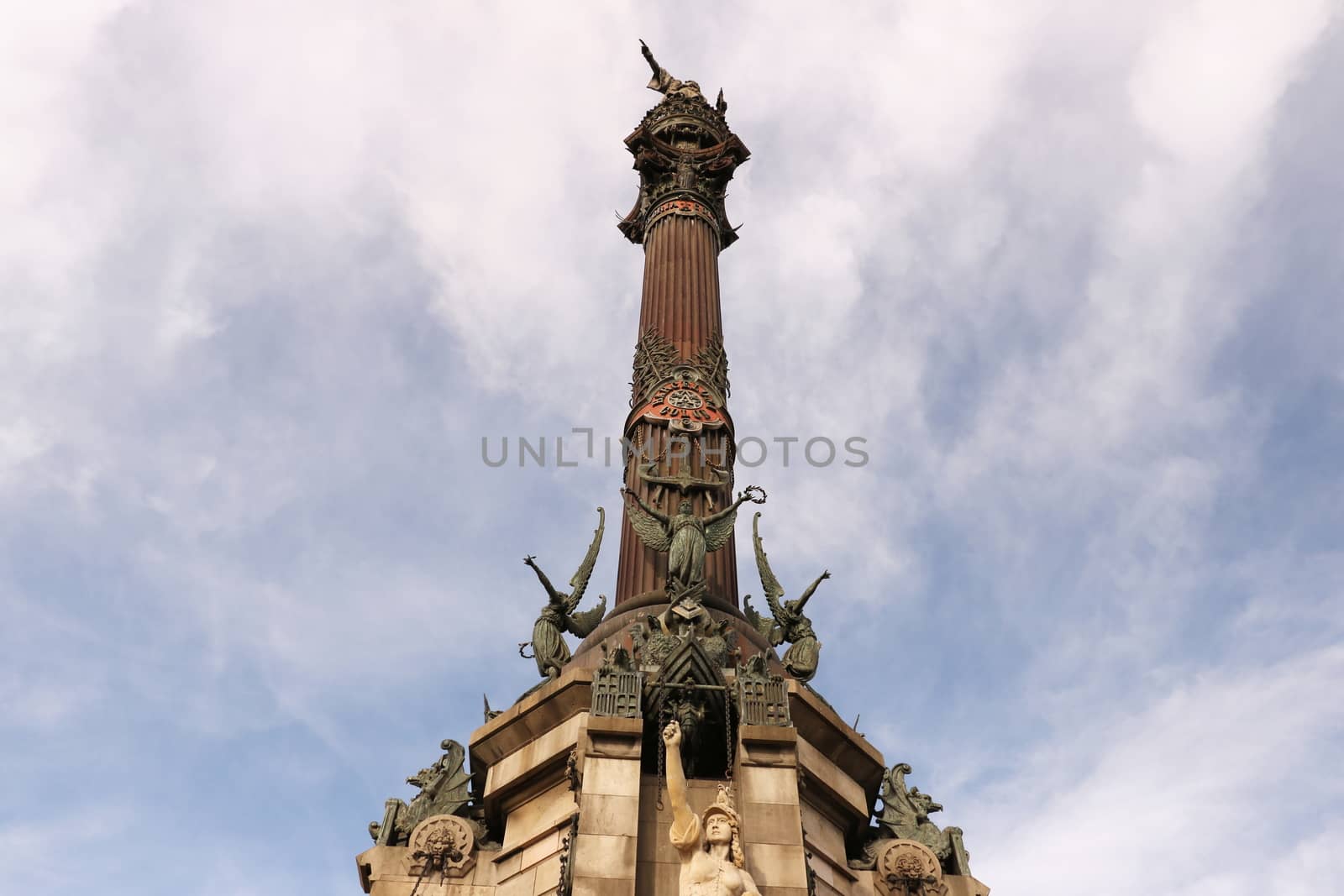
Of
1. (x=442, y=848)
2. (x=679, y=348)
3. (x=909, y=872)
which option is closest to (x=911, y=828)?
(x=909, y=872)

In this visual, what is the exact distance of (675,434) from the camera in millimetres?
24328

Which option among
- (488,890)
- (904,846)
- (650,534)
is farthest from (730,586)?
(488,890)

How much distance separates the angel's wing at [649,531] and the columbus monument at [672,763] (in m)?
0.04

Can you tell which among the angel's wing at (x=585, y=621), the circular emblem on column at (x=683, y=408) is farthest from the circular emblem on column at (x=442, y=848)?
the circular emblem on column at (x=683, y=408)

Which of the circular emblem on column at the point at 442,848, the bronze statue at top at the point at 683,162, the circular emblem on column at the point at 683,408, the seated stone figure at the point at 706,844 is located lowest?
the seated stone figure at the point at 706,844

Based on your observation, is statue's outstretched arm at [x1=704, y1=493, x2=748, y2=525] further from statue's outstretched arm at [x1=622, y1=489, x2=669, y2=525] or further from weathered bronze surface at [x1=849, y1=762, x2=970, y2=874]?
weathered bronze surface at [x1=849, y1=762, x2=970, y2=874]

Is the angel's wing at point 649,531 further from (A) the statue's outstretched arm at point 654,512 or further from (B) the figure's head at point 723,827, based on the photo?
(B) the figure's head at point 723,827

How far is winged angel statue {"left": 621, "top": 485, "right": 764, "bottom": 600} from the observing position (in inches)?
757

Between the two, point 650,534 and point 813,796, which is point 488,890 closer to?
point 813,796

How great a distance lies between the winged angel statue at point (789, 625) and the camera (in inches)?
793

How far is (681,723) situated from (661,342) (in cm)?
1166

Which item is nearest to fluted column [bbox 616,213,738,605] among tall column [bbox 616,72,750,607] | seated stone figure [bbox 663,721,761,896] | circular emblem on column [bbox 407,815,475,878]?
tall column [bbox 616,72,750,607]

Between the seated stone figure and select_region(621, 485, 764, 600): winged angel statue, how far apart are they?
4402mm

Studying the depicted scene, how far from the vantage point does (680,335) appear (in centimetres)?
2675
